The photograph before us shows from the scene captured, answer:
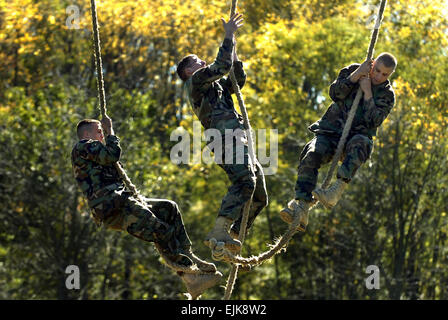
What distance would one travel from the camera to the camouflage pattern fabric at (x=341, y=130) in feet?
23.6

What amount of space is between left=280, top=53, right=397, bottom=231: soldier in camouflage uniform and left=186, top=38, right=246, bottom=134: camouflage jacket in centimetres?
66

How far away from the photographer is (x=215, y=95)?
7.25 m

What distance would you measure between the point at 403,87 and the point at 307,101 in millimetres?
3421

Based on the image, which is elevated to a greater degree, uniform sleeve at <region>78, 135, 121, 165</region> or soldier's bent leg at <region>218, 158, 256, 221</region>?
uniform sleeve at <region>78, 135, 121, 165</region>

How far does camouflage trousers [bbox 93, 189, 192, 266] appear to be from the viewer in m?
7.21

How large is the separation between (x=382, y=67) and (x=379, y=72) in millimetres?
55

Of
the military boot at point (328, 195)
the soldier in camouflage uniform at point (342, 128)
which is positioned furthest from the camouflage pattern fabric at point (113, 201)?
the military boot at point (328, 195)

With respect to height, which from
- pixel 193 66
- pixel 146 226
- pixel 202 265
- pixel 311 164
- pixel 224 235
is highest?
pixel 193 66

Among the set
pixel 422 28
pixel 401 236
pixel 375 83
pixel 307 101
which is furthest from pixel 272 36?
pixel 375 83

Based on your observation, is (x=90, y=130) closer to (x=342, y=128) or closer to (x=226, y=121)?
(x=226, y=121)

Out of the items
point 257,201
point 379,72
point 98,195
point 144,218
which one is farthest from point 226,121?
point 379,72

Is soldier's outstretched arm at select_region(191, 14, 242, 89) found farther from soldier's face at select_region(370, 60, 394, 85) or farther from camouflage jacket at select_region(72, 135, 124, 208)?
soldier's face at select_region(370, 60, 394, 85)

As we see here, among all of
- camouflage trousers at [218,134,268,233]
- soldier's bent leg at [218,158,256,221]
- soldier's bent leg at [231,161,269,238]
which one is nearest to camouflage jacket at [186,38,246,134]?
camouflage trousers at [218,134,268,233]

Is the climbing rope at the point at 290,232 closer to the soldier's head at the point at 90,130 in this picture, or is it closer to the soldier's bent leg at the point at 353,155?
the soldier's bent leg at the point at 353,155
